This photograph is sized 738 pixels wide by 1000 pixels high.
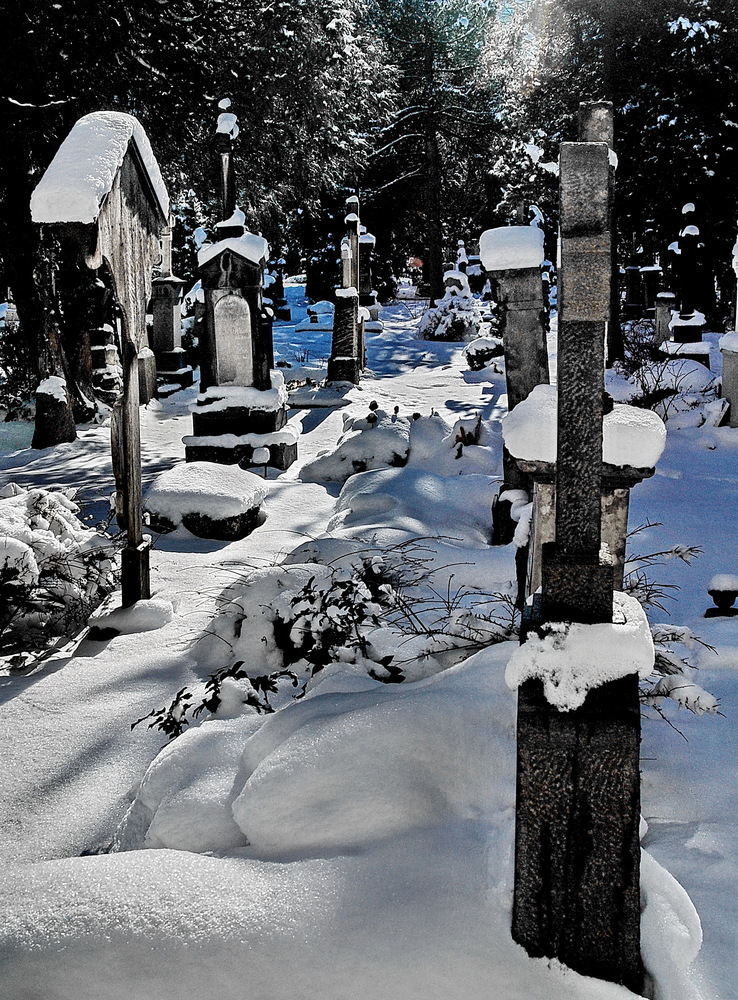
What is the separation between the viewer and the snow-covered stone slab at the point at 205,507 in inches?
295

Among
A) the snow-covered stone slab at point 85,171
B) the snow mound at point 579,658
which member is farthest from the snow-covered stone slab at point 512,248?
the snow mound at point 579,658

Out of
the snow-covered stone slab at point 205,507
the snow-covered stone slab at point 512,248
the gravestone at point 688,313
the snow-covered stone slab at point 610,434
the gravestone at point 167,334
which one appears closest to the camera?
the snow-covered stone slab at point 610,434

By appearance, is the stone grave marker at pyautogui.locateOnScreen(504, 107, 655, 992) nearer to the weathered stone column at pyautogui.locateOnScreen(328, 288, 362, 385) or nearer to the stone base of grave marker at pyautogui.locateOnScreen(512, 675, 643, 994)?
the stone base of grave marker at pyautogui.locateOnScreen(512, 675, 643, 994)

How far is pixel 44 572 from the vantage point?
5305 millimetres

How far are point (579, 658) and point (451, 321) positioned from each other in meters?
23.8

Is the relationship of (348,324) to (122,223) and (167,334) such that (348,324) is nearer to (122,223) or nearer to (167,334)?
(167,334)

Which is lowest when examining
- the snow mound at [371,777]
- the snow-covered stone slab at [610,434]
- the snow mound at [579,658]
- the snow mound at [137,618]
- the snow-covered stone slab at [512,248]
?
the snow mound at [137,618]

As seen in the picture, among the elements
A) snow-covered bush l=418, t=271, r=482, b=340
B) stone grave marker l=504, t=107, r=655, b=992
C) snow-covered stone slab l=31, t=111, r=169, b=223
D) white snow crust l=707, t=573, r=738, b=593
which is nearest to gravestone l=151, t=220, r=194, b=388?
snow-covered bush l=418, t=271, r=482, b=340

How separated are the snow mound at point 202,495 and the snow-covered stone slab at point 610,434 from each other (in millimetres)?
3961

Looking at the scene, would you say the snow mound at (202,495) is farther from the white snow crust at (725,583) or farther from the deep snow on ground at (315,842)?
the white snow crust at (725,583)

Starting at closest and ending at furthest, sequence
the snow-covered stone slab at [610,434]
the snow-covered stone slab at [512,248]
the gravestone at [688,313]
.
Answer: the snow-covered stone slab at [610,434], the snow-covered stone slab at [512,248], the gravestone at [688,313]

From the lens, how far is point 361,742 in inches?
101

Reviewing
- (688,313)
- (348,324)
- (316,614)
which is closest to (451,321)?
(348,324)

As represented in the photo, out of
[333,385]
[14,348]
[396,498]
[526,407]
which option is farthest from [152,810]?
[333,385]
